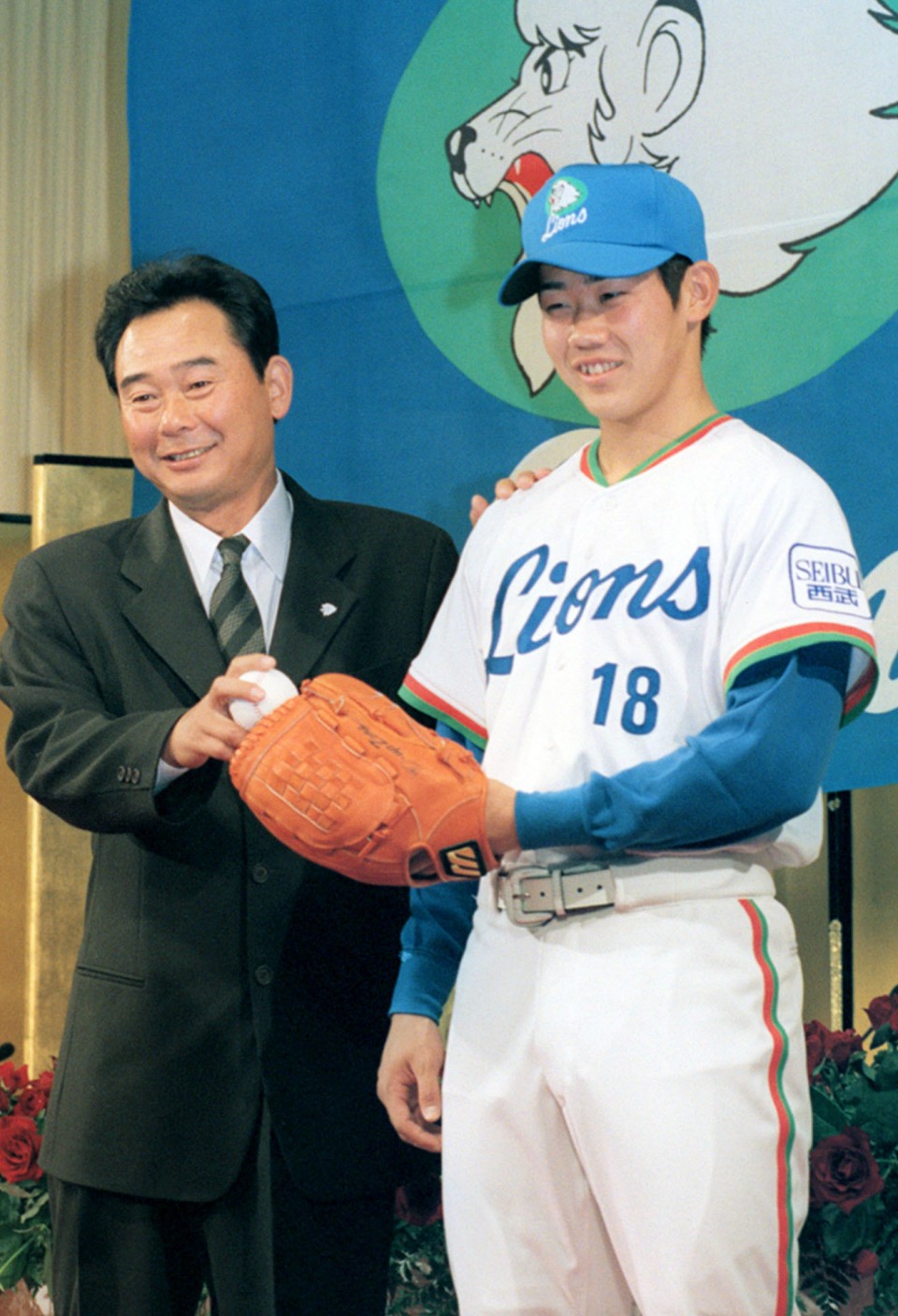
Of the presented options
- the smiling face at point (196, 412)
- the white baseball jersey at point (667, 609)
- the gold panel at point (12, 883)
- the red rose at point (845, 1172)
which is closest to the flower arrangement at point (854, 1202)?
the red rose at point (845, 1172)

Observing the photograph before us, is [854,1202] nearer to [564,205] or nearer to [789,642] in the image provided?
[789,642]

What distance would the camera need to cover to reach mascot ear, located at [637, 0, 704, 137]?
2.54 meters

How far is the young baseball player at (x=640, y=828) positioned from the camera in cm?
145

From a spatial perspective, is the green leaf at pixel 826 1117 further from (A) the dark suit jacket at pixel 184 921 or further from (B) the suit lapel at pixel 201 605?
(B) the suit lapel at pixel 201 605

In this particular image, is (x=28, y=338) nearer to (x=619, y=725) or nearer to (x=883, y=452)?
(x=883, y=452)

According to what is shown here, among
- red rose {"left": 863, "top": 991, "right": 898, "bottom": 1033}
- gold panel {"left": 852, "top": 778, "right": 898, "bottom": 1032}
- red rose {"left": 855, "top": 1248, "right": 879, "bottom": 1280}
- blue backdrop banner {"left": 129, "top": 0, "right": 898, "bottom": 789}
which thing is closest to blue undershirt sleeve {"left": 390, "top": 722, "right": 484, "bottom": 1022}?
blue backdrop banner {"left": 129, "top": 0, "right": 898, "bottom": 789}

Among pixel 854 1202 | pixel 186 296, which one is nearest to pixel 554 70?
pixel 186 296

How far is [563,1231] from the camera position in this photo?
1.56 m

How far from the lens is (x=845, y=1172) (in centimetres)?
228

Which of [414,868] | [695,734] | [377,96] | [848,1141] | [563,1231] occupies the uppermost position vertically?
[377,96]

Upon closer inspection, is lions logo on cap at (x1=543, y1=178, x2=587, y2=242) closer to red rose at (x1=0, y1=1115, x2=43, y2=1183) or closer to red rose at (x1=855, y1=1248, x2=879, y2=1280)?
red rose at (x1=855, y1=1248, x2=879, y2=1280)

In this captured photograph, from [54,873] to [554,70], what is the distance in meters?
1.71

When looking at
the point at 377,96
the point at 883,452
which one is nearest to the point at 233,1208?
the point at 883,452

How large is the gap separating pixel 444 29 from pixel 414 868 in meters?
1.85
